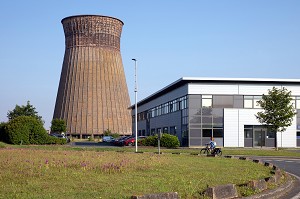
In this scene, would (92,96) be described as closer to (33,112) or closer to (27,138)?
(33,112)

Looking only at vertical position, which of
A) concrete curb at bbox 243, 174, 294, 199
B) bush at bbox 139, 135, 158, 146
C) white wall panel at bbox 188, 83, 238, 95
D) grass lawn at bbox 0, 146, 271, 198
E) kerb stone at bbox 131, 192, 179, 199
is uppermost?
white wall panel at bbox 188, 83, 238, 95

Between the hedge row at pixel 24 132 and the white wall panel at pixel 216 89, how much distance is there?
18.3 metres

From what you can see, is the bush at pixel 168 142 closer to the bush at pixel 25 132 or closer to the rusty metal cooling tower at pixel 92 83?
the bush at pixel 25 132

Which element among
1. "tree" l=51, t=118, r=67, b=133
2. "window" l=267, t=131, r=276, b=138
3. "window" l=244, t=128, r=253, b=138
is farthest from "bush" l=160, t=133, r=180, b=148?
"tree" l=51, t=118, r=67, b=133

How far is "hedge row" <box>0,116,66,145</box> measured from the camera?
154ft

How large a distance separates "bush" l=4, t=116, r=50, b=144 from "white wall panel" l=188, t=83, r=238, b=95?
18.3 m

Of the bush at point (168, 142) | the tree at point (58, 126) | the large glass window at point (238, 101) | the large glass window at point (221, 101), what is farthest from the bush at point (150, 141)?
the tree at point (58, 126)

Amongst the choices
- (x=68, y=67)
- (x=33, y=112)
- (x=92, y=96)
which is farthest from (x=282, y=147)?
(x=68, y=67)

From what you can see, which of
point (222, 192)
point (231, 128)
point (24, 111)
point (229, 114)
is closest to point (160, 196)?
point (222, 192)

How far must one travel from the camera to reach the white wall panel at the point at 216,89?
49.3 meters

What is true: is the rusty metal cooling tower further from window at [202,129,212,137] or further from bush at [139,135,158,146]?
window at [202,129,212,137]

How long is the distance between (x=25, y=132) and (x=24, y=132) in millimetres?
128

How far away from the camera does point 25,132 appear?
156 ft

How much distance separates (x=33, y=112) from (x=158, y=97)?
101ft
